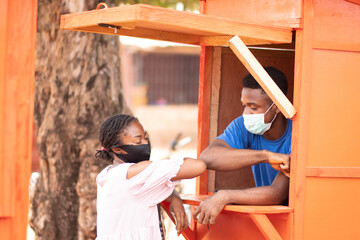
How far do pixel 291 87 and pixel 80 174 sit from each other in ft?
7.41

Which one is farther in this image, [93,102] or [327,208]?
[93,102]

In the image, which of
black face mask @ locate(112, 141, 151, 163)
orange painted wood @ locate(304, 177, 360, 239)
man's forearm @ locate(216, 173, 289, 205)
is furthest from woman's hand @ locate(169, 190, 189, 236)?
orange painted wood @ locate(304, 177, 360, 239)

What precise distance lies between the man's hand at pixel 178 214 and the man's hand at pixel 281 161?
668mm

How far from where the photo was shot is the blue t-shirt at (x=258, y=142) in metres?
4.25

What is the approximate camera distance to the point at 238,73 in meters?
5.02

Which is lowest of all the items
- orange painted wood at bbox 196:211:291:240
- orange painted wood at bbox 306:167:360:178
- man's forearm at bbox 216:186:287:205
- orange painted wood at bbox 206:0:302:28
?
→ orange painted wood at bbox 196:211:291:240

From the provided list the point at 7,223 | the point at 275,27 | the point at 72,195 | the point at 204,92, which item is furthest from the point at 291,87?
the point at 7,223

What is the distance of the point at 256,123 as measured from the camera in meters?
4.12

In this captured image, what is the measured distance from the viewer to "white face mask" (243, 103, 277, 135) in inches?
161

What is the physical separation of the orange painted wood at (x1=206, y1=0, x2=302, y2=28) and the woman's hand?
1.34 m

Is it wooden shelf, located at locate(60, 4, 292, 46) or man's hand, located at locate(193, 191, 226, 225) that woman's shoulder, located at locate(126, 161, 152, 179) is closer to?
man's hand, located at locate(193, 191, 226, 225)

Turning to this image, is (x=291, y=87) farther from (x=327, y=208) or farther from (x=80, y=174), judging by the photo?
→ (x=80, y=174)

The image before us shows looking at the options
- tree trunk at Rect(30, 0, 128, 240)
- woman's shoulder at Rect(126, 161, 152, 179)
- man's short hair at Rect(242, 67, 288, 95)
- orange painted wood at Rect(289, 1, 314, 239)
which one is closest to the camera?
woman's shoulder at Rect(126, 161, 152, 179)

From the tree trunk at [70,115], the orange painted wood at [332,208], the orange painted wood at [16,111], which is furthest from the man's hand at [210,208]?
the tree trunk at [70,115]
